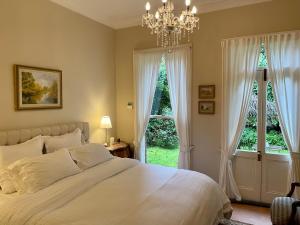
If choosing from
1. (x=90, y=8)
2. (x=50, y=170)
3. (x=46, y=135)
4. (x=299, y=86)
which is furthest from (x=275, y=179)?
(x=90, y=8)

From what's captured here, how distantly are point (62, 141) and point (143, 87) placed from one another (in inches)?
70.0

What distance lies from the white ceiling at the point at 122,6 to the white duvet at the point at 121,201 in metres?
2.47

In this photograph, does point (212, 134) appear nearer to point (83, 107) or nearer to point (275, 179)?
point (275, 179)

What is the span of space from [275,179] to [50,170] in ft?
9.83

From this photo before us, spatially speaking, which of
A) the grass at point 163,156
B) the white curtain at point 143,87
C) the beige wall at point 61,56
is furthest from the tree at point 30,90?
the grass at point 163,156

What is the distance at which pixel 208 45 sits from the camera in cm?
370

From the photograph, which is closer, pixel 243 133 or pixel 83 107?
pixel 243 133

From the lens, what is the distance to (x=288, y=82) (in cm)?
314

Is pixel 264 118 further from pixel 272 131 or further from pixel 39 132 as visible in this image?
pixel 39 132

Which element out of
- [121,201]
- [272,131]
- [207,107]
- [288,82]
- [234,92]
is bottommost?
[121,201]

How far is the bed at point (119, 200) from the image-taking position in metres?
1.73

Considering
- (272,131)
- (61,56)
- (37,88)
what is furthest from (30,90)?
(272,131)

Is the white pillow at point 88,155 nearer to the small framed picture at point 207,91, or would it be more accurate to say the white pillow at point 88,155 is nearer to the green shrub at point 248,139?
→ the small framed picture at point 207,91

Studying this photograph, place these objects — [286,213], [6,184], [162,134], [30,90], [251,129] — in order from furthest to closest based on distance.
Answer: [162,134], [251,129], [30,90], [286,213], [6,184]
